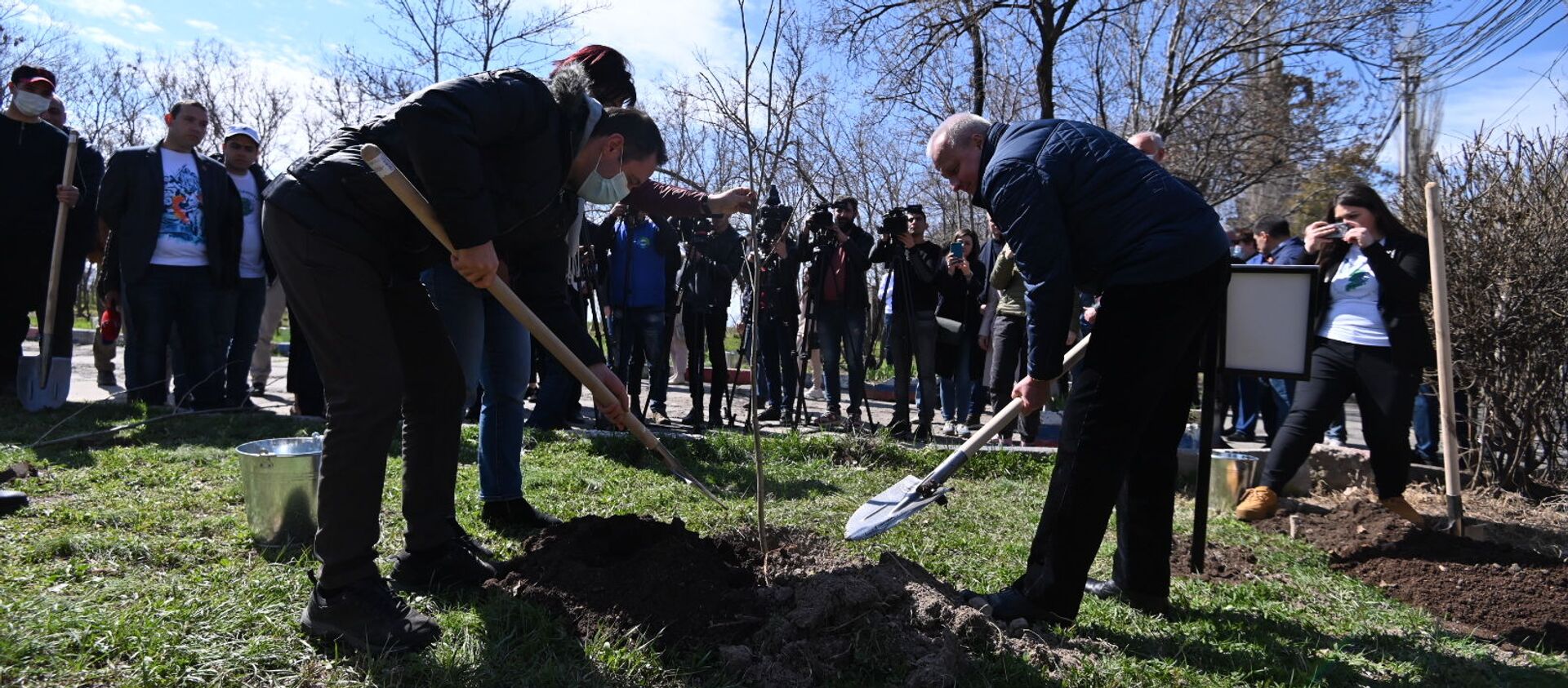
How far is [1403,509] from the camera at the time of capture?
494 cm

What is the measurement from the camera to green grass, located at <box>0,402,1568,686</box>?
93.0 inches

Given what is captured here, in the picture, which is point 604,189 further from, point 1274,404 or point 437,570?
point 1274,404

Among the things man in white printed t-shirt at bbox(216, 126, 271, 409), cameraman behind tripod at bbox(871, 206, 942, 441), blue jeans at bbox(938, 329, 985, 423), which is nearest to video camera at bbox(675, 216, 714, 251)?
cameraman behind tripod at bbox(871, 206, 942, 441)

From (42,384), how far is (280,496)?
4253 millimetres

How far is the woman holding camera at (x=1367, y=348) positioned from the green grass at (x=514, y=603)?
604mm

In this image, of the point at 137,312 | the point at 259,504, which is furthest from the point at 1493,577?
the point at 137,312

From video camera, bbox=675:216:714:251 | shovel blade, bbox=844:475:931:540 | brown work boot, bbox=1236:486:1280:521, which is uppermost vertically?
video camera, bbox=675:216:714:251

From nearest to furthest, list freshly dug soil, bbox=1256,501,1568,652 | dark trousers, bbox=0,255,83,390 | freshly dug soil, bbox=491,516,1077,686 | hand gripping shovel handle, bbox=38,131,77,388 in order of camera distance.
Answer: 1. freshly dug soil, bbox=491,516,1077,686
2. freshly dug soil, bbox=1256,501,1568,652
3. hand gripping shovel handle, bbox=38,131,77,388
4. dark trousers, bbox=0,255,83,390

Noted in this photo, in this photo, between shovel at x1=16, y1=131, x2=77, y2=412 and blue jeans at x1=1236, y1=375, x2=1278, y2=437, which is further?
blue jeans at x1=1236, y1=375, x2=1278, y2=437

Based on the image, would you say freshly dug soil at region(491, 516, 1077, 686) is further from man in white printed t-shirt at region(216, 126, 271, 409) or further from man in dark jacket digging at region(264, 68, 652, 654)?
man in white printed t-shirt at region(216, 126, 271, 409)

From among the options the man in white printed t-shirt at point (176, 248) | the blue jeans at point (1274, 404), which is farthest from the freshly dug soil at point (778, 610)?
the blue jeans at point (1274, 404)

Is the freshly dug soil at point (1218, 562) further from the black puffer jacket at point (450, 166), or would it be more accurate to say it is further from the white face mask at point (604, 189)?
the black puffer jacket at point (450, 166)

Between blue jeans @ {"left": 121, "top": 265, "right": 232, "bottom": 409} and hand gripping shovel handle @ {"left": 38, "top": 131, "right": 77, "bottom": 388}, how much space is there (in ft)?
1.28

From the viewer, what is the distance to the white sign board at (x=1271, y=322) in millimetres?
4164
